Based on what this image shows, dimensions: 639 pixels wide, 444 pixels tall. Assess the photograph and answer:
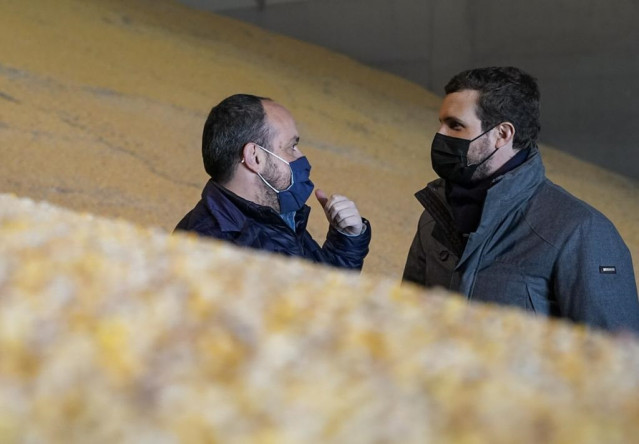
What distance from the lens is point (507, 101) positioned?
90.2 inches

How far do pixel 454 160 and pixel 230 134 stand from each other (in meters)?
0.68

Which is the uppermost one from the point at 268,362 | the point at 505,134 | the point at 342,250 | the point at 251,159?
the point at 505,134

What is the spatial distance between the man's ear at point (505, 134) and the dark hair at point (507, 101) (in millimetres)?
12

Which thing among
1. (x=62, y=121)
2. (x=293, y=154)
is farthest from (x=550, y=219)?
(x=62, y=121)

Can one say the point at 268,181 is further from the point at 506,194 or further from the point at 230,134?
the point at 506,194

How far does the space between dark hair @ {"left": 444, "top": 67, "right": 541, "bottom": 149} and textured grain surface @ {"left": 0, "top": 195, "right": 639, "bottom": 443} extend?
5.69 feet

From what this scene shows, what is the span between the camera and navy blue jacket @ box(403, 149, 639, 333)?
6.39ft

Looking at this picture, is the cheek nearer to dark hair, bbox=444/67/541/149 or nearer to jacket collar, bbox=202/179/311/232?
dark hair, bbox=444/67/541/149

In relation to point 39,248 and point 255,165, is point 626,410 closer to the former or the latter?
point 39,248

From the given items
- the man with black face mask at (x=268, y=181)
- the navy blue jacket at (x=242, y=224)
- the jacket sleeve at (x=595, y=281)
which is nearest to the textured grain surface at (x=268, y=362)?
the jacket sleeve at (x=595, y=281)

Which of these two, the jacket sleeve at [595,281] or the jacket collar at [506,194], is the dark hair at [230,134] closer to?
the jacket collar at [506,194]

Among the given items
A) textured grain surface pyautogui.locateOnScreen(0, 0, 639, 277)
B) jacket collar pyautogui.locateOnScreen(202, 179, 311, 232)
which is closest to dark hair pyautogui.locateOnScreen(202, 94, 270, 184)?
jacket collar pyautogui.locateOnScreen(202, 179, 311, 232)

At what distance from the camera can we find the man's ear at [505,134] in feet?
7.45

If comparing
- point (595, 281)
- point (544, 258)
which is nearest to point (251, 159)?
point (544, 258)
